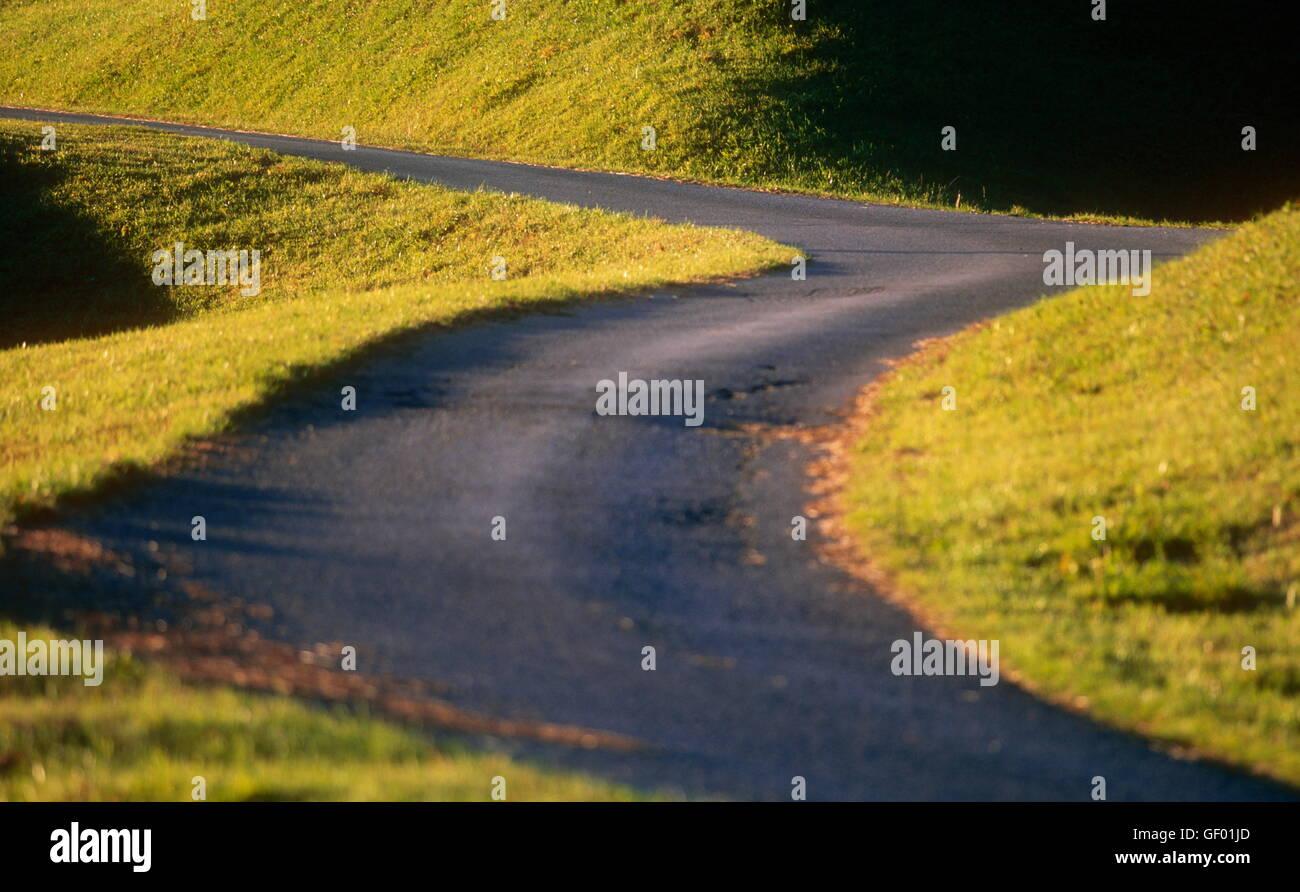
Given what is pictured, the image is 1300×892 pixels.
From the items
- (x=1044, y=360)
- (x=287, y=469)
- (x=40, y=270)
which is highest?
(x=40, y=270)

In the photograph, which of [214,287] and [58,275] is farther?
[58,275]

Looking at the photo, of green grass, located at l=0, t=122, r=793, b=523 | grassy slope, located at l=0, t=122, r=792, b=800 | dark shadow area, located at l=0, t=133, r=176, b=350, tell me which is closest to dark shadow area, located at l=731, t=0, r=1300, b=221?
green grass, located at l=0, t=122, r=793, b=523

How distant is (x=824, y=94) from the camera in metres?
32.8

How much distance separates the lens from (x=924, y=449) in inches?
426

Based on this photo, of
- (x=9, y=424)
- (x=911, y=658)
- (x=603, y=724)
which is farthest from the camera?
(x=9, y=424)

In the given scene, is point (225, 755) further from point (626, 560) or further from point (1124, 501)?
point (1124, 501)

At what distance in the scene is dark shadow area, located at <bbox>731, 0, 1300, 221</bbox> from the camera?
30.6 meters

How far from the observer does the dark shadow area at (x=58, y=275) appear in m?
22.3

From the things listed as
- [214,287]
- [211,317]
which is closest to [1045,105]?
[214,287]

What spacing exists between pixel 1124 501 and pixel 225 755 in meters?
6.40
